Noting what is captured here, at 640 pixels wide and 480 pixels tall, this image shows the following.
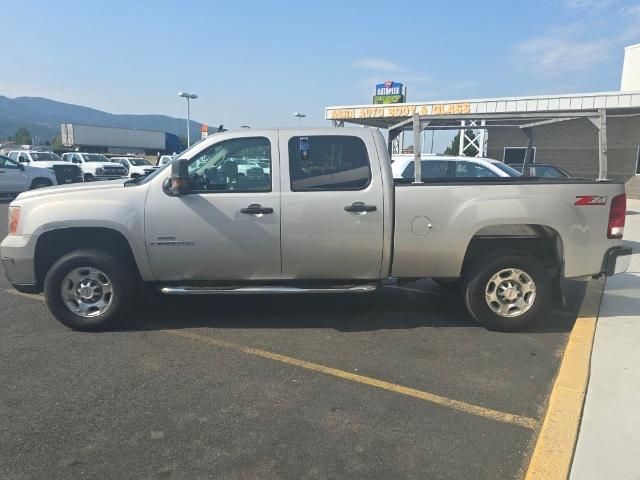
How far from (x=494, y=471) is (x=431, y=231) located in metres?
2.43

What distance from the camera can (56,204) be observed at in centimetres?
482

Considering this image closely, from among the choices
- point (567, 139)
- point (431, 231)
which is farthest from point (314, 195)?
point (567, 139)

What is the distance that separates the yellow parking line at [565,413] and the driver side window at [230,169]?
9.68 feet

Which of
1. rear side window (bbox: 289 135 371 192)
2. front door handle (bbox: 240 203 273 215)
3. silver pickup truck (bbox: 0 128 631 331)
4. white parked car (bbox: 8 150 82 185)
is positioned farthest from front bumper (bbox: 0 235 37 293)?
white parked car (bbox: 8 150 82 185)

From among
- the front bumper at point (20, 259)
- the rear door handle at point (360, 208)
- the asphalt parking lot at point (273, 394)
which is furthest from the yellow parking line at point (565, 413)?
the front bumper at point (20, 259)

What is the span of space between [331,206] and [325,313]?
1387mm

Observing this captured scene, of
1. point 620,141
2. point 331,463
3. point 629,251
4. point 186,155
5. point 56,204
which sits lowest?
Answer: point 331,463

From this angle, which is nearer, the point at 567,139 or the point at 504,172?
the point at 504,172

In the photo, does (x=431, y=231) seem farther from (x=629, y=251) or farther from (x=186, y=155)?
(x=186, y=155)

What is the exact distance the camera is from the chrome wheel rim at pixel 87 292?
4902mm

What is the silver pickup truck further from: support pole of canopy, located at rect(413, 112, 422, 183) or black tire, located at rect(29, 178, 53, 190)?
black tire, located at rect(29, 178, 53, 190)

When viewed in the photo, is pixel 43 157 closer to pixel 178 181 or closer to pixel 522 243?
pixel 178 181

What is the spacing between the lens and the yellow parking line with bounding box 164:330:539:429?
343 cm

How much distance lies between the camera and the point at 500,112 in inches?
300
